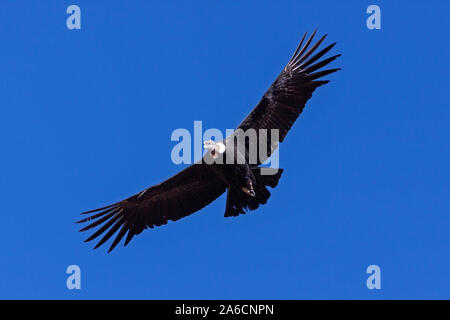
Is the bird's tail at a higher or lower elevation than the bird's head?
lower

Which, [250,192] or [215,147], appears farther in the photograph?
[250,192]

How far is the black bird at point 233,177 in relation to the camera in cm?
1858

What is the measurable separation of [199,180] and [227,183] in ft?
2.93

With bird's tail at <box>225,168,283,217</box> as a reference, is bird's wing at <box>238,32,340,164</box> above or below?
above

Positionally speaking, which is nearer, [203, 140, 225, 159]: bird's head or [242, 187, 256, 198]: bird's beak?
[203, 140, 225, 159]: bird's head

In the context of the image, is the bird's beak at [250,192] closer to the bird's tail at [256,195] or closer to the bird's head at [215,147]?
the bird's tail at [256,195]

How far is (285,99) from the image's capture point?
1889 cm

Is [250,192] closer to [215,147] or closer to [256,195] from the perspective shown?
[256,195]

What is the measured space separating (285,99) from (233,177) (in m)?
2.13

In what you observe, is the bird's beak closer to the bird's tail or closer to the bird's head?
the bird's tail

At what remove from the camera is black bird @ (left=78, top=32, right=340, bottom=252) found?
61.0 ft

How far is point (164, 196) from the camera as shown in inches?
778

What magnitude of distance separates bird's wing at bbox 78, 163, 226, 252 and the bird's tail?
2.37ft

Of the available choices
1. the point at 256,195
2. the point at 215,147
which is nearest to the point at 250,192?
the point at 256,195
